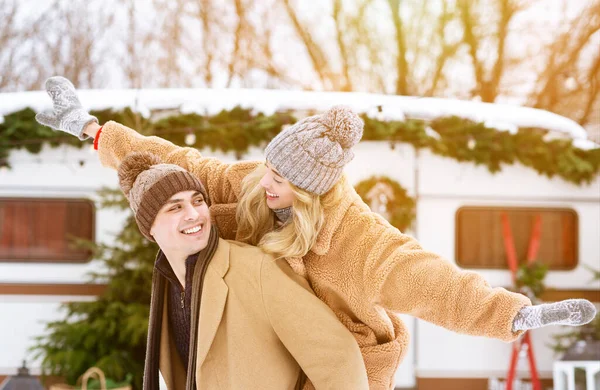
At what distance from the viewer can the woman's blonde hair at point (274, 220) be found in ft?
7.89

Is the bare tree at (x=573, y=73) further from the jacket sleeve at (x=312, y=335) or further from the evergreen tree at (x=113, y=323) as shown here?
the jacket sleeve at (x=312, y=335)

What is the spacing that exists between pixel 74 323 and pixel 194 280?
4155 millimetres

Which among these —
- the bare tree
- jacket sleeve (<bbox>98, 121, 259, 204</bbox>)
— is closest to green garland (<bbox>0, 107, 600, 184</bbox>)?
jacket sleeve (<bbox>98, 121, 259, 204</bbox>)

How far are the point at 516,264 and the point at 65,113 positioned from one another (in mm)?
5194

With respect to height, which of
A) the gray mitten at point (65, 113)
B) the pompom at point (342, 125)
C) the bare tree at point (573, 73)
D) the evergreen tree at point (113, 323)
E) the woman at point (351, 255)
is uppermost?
the bare tree at point (573, 73)

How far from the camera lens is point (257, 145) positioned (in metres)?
6.53

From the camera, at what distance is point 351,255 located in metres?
2.45

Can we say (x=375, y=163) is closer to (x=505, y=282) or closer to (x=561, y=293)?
(x=505, y=282)

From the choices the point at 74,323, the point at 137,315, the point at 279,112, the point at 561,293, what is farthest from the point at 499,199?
the point at 74,323

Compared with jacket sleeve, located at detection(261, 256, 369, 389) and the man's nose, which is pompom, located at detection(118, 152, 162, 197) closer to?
the man's nose

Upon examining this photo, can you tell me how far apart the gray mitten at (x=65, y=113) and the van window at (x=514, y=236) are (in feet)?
15.3

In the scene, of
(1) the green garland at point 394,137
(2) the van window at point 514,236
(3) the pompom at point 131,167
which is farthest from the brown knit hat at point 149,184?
(2) the van window at point 514,236

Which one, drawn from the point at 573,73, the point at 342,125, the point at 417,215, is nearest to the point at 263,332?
the point at 342,125

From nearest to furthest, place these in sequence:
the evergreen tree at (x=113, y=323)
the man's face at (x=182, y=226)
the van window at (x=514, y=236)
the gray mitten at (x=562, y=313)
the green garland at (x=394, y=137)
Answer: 1. the gray mitten at (x=562, y=313)
2. the man's face at (x=182, y=226)
3. the evergreen tree at (x=113, y=323)
4. the green garland at (x=394, y=137)
5. the van window at (x=514, y=236)
